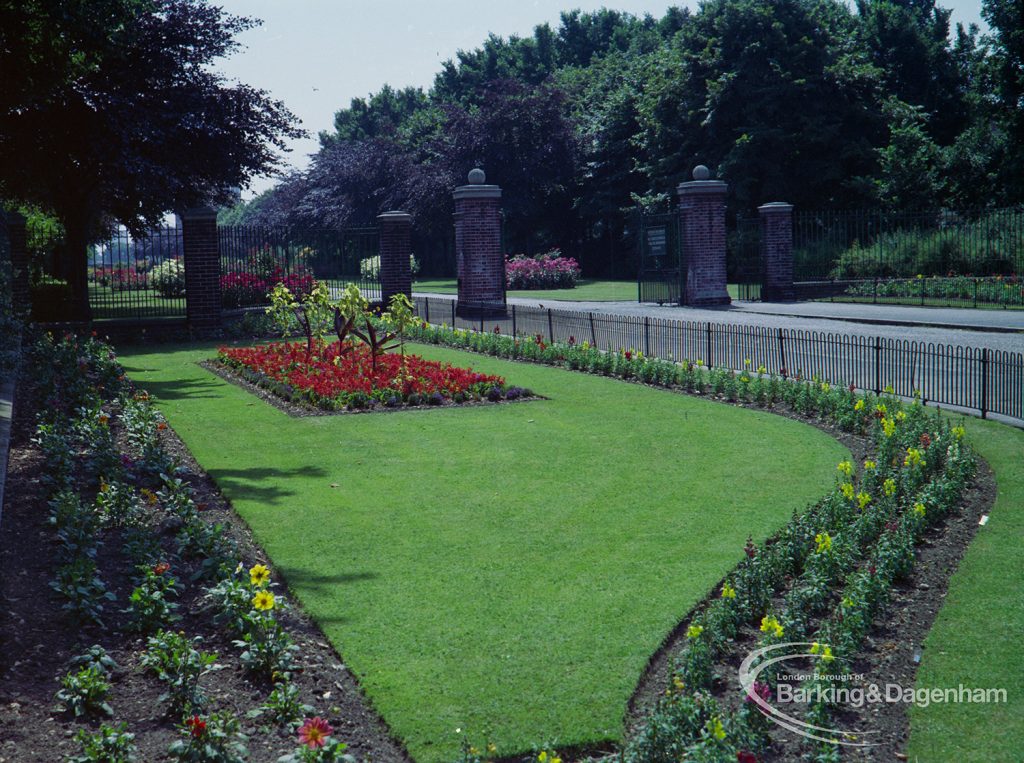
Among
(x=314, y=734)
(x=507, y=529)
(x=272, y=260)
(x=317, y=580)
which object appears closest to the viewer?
(x=314, y=734)

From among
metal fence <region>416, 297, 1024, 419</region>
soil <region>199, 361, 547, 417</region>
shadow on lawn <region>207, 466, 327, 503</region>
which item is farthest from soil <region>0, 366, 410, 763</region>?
metal fence <region>416, 297, 1024, 419</region>

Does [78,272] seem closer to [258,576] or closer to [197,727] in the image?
[258,576]

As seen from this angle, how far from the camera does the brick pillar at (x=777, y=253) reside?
89.9 feet

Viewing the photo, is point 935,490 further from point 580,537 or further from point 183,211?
point 183,211

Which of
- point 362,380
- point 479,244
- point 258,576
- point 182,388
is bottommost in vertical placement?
point 258,576

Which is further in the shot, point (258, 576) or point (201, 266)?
point (201, 266)

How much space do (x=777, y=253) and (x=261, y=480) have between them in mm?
21393

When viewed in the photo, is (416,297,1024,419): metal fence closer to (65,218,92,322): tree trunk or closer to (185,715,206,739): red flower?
(65,218,92,322): tree trunk

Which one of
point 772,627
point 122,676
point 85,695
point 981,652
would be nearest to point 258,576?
point 122,676

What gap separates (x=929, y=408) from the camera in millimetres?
11375

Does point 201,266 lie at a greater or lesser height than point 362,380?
greater

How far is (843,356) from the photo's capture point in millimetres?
15867

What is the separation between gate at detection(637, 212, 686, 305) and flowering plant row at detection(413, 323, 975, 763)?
16.2 metres

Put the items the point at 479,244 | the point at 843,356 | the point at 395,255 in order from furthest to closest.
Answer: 1. the point at 479,244
2. the point at 395,255
3. the point at 843,356
